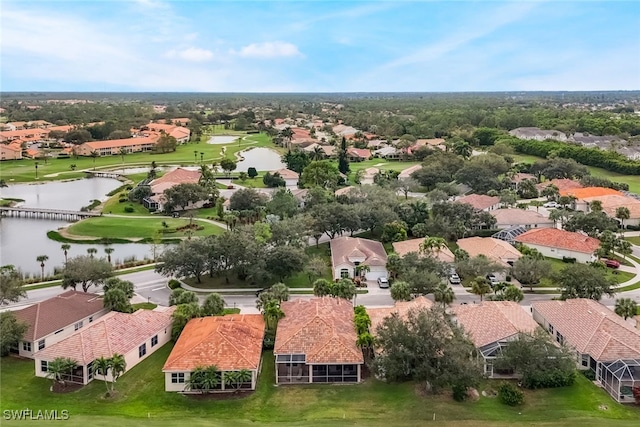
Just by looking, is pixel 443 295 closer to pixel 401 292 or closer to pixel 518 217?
pixel 401 292

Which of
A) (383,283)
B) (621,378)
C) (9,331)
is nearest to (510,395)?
(621,378)

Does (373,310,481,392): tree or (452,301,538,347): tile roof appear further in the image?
(452,301,538,347): tile roof

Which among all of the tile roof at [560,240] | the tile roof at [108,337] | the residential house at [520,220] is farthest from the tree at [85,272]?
the residential house at [520,220]

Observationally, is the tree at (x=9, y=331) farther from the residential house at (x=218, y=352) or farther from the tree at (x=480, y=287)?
the tree at (x=480, y=287)

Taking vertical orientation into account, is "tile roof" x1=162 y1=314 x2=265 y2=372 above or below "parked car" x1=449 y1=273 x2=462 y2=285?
above

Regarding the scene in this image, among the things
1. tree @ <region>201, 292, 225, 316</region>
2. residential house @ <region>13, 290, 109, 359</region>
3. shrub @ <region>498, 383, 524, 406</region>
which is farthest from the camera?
tree @ <region>201, 292, 225, 316</region>

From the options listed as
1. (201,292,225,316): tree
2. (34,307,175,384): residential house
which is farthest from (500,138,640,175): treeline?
(34,307,175,384): residential house

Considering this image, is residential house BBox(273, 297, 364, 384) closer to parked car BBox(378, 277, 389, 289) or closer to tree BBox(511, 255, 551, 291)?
parked car BBox(378, 277, 389, 289)
